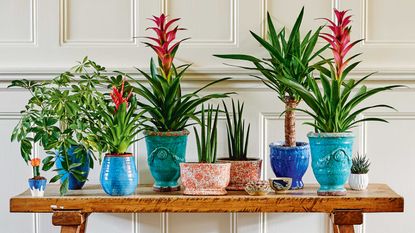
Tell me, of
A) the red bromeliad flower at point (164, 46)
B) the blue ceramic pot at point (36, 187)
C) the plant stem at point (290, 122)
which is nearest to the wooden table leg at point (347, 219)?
the plant stem at point (290, 122)

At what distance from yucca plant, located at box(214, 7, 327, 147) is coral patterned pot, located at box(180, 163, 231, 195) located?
0.83 feet

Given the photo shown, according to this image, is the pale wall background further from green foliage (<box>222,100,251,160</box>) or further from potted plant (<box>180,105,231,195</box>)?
potted plant (<box>180,105,231,195</box>)

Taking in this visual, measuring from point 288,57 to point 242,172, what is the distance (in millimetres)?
377

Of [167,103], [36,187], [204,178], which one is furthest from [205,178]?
[36,187]

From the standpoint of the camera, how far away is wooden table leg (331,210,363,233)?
1.68 metres

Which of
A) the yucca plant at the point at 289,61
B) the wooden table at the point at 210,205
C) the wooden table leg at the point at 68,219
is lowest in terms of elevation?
the wooden table leg at the point at 68,219

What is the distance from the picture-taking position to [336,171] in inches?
67.8

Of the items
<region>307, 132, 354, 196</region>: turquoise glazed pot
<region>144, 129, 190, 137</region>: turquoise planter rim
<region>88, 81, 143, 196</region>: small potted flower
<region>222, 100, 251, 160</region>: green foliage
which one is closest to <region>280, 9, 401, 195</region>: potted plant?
<region>307, 132, 354, 196</region>: turquoise glazed pot

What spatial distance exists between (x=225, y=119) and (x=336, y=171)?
0.46m

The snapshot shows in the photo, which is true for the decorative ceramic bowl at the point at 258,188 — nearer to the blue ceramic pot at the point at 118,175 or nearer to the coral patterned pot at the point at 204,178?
the coral patterned pot at the point at 204,178

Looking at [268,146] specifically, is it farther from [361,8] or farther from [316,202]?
[361,8]

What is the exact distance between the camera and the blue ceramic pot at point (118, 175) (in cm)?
172

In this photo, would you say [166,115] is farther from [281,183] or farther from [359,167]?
[359,167]

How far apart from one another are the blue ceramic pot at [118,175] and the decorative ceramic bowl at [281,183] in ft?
1.34
